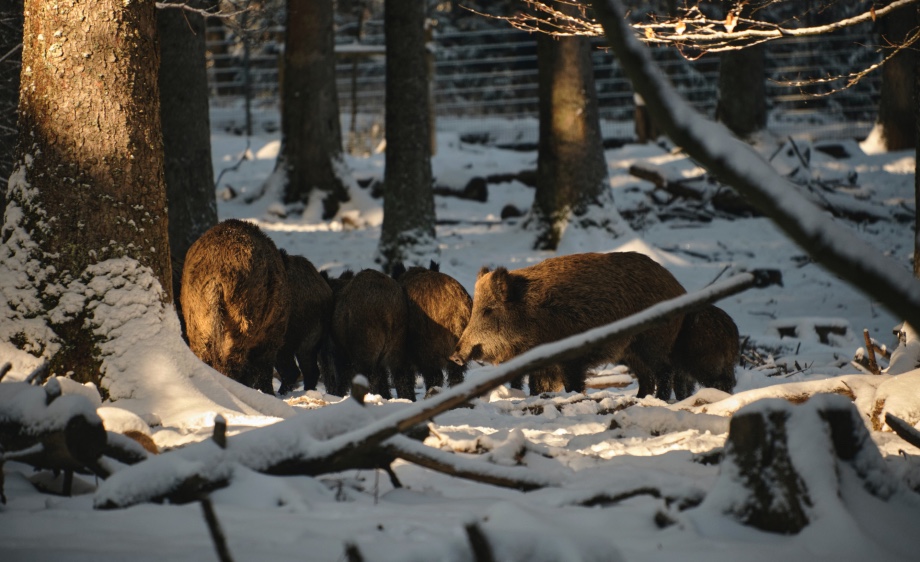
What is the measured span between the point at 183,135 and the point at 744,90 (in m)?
11.9

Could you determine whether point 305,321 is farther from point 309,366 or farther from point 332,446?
point 332,446

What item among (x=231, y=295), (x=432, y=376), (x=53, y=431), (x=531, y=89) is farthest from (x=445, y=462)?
(x=531, y=89)

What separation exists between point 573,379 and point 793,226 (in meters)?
5.22

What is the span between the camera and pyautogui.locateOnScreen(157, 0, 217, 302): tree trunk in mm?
10281

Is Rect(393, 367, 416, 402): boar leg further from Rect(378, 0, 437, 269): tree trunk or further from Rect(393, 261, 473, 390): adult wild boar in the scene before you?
Rect(378, 0, 437, 269): tree trunk

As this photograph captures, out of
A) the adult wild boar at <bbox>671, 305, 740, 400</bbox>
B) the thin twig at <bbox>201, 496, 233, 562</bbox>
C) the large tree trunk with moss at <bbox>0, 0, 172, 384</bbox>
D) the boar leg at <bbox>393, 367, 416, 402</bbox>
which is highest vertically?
the large tree trunk with moss at <bbox>0, 0, 172, 384</bbox>

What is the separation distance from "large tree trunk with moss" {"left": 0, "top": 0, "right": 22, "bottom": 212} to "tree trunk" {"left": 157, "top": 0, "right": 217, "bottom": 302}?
4.89 ft

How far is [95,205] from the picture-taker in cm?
492

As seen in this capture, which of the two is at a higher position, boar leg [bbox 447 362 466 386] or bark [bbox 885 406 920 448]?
bark [bbox 885 406 920 448]

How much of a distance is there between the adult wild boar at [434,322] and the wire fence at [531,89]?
14.2 m

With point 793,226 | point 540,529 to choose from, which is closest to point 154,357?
point 540,529

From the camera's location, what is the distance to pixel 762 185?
248 cm

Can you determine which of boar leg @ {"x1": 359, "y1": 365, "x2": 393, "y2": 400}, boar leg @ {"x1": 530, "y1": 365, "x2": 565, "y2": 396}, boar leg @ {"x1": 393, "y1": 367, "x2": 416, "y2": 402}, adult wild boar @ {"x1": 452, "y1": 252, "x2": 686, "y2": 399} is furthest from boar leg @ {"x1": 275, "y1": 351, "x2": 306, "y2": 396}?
boar leg @ {"x1": 530, "y1": 365, "x2": 565, "y2": 396}

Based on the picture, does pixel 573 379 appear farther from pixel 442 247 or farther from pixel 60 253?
pixel 442 247
